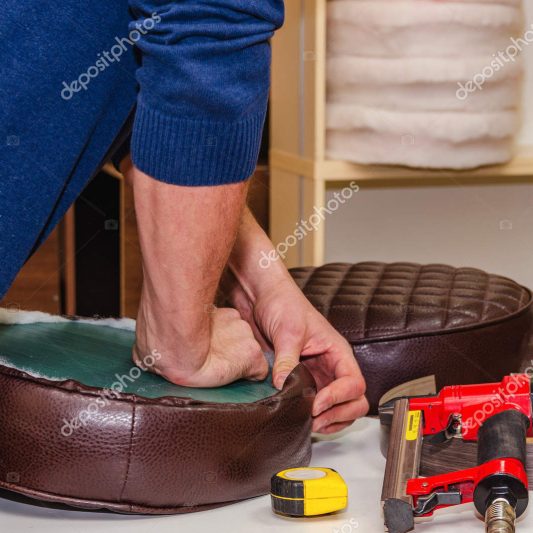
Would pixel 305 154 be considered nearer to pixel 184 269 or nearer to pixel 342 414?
pixel 342 414

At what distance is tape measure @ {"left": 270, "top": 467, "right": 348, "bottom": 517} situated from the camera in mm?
736

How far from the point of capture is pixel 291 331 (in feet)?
3.14

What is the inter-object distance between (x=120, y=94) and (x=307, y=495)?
0.36 m

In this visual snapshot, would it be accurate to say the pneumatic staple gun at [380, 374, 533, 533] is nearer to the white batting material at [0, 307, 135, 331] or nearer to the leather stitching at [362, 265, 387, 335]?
the leather stitching at [362, 265, 387, 335]

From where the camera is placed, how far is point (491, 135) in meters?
1.68

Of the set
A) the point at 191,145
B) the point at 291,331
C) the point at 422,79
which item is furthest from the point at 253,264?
the point at 422,79

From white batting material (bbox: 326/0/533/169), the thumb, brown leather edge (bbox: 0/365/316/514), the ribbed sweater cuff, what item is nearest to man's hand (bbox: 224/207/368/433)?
the thumb

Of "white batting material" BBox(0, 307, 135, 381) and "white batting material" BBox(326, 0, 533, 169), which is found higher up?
"white batting material" BBox(326, 0, 533, 169)

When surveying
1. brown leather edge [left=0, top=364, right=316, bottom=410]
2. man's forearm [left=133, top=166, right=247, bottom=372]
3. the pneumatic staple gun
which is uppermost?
man's forearm [left=133, top=166, right=247, bottom=372]

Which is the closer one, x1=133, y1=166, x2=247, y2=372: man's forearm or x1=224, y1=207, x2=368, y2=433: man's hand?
x1=133, y1=166, x2=247, y2=372: man's forearm

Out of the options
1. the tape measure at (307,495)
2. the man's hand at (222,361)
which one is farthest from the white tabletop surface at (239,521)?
the man's hand at (222,361)

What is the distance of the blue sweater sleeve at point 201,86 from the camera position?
68 cm

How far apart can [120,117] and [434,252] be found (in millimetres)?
1273

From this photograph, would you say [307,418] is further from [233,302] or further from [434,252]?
[434,252]
